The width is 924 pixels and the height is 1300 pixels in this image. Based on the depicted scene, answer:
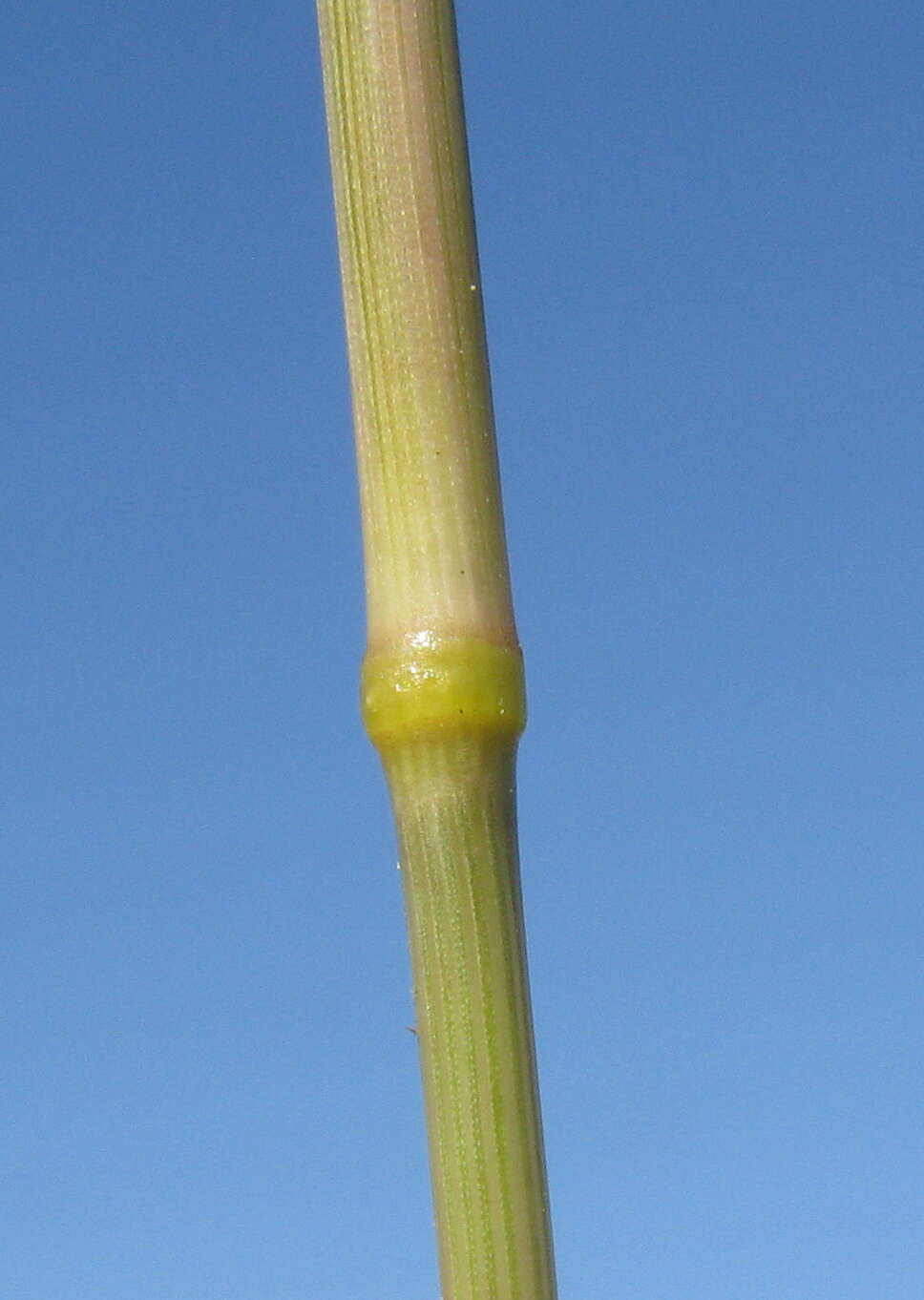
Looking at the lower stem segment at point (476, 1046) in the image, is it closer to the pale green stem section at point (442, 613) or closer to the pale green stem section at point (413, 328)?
the pale green stem section at point (442, 613)

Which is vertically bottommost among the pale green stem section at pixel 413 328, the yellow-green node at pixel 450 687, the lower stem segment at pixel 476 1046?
the lower stem segment at pixel 476 1046

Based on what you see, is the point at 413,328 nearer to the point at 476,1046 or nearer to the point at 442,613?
the point at 442,613

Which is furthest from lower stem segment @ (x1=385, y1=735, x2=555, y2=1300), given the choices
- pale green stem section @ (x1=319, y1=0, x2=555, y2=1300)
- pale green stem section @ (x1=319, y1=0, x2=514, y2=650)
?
pale green stem section @ (x1=319, y1=0, x2=514, y2=650)

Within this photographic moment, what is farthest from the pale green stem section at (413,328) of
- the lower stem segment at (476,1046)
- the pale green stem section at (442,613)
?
the lower stem segment at (476,1046)

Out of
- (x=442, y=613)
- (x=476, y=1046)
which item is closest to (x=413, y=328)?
(x=442, y=613)

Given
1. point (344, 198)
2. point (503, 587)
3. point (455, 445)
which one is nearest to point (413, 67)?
point (344, 198)

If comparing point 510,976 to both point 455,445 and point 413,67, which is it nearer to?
point 455,445
